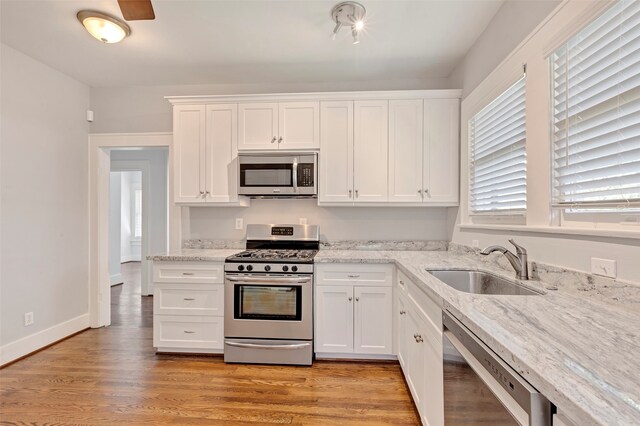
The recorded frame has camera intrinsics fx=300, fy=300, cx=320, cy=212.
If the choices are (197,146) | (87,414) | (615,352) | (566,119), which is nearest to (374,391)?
(615,352)

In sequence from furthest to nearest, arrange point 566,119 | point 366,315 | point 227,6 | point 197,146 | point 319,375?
point 197,146
point 366,315
point 319,375
point 227,6
point 566,119

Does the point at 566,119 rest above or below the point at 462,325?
above

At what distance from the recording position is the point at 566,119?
1504 mm

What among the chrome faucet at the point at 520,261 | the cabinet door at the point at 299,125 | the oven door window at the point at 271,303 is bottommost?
the oven door window at the point at 271,303

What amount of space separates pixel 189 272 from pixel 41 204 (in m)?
1.67

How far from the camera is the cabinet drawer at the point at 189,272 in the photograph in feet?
8.82

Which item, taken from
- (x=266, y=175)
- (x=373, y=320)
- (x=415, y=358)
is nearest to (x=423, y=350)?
(x=415, y=358)

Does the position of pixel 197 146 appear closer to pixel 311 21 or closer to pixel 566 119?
pixel 311 21

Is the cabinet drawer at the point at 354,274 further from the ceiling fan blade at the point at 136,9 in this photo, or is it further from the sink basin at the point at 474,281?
the ceiling fan blade at the point at 136,9

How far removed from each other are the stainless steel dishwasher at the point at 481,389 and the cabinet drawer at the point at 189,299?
78.4 inches

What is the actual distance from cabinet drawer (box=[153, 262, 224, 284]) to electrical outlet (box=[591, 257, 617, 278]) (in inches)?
98.5

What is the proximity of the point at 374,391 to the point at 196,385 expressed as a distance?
1.35 metres

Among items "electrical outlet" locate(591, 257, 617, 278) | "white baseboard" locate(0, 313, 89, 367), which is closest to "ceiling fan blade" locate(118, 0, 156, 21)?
"electrical outlet" locate(591, 257, 617, 278)

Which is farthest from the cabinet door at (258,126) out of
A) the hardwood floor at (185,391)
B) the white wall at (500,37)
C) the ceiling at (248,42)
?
the hardwood floor at (185,391)
